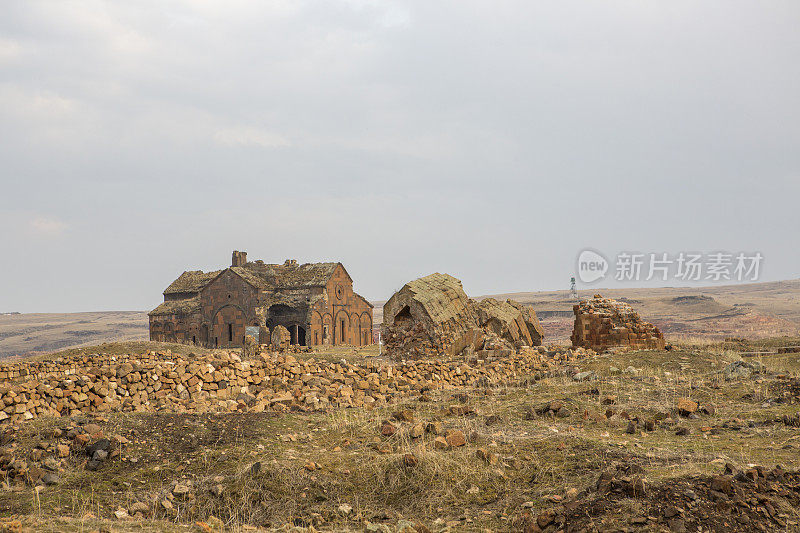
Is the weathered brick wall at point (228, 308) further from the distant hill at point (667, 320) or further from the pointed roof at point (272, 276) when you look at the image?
the distant hill at point (667, 320)

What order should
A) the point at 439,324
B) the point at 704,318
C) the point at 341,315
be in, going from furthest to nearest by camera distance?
the point at 704,318 → the point at 341,315 → the point at 439,324

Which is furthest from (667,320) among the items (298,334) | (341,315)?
(298,334)

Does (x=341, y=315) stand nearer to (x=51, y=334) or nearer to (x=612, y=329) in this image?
(x=612, y=329)

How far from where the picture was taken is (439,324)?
17.4 m

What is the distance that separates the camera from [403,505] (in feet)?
20.3

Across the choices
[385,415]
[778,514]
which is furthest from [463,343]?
[778,514]

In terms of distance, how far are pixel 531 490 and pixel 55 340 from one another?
87622 millimetres

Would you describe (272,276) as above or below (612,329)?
above

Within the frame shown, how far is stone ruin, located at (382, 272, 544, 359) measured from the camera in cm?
1734

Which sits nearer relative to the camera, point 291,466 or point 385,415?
point 291,466

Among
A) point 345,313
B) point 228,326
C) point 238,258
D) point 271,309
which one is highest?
point 238,258

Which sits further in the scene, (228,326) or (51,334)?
(51,334)

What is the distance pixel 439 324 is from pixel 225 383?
7.28 meters

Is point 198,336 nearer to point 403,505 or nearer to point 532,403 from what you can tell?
point 532,403
